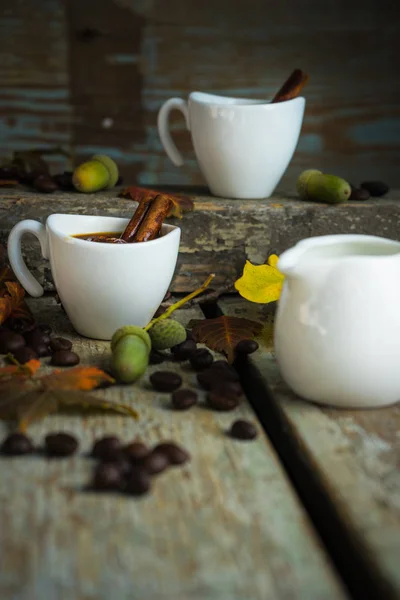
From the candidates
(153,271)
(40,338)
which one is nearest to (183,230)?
(153,271)

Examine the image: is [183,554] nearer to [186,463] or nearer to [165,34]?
[186,463]

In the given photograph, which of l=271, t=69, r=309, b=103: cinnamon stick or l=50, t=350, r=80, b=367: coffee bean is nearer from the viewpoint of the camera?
l=50, t=350, r=80, b=367: coffee bean

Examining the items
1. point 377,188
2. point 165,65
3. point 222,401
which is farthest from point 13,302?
point 165,65

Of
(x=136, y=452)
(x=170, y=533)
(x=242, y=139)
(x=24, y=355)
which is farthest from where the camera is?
(x=242, y=139)

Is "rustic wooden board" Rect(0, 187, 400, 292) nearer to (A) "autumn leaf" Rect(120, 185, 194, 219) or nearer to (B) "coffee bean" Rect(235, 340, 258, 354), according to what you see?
(A) "autumn leaf" Rect(120, 185, 194, 219)

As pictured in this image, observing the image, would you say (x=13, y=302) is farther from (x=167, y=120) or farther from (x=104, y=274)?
(x=167, y=120)

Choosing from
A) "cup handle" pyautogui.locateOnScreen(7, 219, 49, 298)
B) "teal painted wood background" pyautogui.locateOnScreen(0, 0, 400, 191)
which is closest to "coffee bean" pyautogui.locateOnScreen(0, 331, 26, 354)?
Result: "cup handle" pyautogui.locateOnScreen(7, 219, 49, 298)
